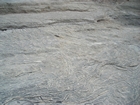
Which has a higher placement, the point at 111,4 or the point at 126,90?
the point at 111,4

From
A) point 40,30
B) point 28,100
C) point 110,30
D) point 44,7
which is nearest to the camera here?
point 28,100

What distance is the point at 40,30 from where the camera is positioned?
6.14ft

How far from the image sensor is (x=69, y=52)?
169 cm

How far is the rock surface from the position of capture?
1372 millimetres

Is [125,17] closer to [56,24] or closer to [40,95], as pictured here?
[56,24]

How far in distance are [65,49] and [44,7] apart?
75 cm

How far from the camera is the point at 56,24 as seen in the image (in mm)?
1987

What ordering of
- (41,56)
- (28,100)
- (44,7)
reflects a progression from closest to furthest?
(28,100)
(41,56)
(44,7)

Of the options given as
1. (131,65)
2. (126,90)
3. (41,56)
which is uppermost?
(41,56)

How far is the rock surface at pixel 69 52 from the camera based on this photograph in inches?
54.0

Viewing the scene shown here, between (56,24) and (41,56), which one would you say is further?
(56,24)

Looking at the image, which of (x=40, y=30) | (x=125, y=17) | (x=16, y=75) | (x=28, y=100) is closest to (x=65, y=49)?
(x=40, y=30)

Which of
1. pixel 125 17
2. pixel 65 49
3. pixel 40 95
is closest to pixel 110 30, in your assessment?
pixel 125 17

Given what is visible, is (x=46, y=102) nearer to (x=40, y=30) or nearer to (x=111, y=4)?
Result: (x=40, y=30)
